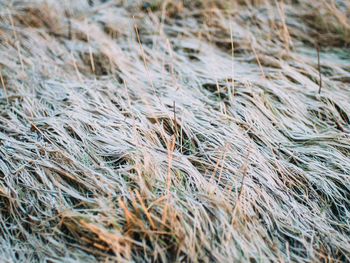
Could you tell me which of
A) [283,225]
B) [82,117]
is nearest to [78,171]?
[82,117]

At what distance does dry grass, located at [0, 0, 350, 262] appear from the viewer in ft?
4.15

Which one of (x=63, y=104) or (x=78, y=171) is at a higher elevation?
(x=63, y=104)

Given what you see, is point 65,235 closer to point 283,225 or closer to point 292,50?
point 283,225

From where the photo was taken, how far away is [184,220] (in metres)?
1.28

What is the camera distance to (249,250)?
4.04 feet

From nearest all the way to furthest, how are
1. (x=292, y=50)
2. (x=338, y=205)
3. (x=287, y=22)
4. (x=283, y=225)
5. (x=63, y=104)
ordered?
1. (x=283, y=225)
2. (x=338, y=205)
3. (x=63, y=104)
4. (x=292, y=50)
5. (x=287, y=22)

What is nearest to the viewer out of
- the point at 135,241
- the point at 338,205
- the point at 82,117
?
the point at 135,241

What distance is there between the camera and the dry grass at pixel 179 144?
4.15 feet

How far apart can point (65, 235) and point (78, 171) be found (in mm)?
374

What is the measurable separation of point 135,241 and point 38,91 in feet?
5.44

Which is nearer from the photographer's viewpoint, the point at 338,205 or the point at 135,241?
the point at 135,241

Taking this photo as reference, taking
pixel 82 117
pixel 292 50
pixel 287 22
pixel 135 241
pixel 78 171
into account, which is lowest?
pixel 135 241

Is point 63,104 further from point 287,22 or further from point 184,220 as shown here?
point 287,22

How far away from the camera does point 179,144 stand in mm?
1724
